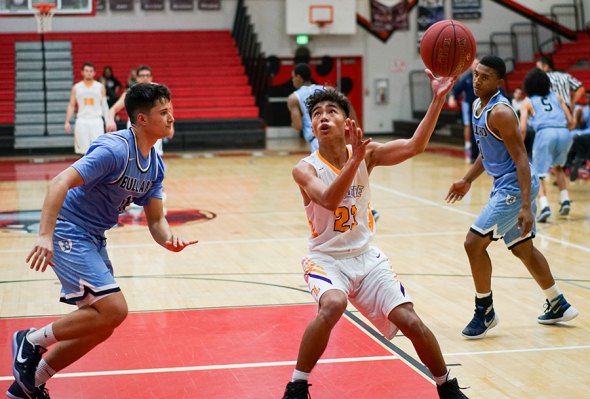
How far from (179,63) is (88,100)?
11174mm

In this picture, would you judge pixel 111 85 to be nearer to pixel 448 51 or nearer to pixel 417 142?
pixel 448 51

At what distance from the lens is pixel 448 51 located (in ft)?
18.3

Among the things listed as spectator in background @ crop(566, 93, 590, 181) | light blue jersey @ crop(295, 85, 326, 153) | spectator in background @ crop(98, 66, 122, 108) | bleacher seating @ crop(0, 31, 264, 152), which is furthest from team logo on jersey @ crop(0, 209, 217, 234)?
bleacher seating @ crop(0, 31, 264, 152)

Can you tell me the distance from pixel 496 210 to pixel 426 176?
9.92 meters

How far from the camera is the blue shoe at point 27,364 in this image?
4.68 m

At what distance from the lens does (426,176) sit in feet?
52.3

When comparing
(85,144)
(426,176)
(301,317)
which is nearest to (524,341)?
(301,317)

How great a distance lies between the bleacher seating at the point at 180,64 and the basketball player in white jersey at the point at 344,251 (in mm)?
17094

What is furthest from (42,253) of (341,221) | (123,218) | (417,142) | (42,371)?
(123,218)

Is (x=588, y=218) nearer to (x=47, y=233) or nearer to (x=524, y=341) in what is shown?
(x=524, y=341)

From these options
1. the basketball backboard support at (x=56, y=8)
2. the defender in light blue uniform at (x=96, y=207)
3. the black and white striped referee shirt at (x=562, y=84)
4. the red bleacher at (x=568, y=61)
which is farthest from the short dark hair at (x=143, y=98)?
the red bleacher at (x=568, y=61)

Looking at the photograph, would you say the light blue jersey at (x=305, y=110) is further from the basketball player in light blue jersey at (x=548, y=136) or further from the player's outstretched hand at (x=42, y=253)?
the player's outstretched hand at (x=42, y=253)

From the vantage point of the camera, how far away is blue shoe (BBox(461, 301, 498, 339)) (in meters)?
6.08

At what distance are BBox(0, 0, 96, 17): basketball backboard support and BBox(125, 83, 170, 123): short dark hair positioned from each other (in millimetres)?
14399
